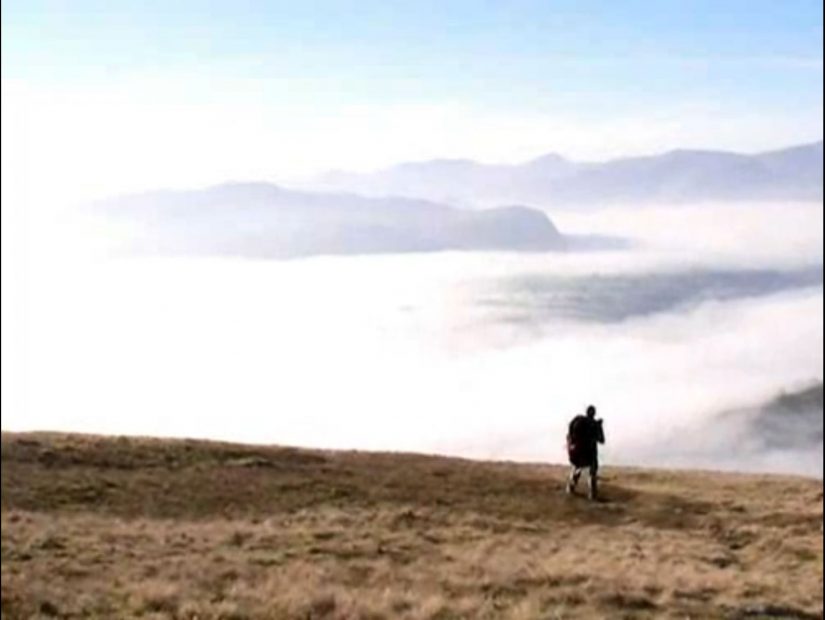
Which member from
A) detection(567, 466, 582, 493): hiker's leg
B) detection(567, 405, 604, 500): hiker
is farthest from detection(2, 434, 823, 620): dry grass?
detection(567, 405, 604, 500): hiker

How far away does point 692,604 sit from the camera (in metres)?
18.8

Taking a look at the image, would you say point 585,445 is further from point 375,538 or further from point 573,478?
point 375,538

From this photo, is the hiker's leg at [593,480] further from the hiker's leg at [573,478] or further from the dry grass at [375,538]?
the dry grass at [375,538]

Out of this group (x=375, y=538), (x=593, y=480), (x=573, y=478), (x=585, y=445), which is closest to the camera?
(x=375, y=538)

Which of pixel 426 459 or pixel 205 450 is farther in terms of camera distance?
pixel 426 459

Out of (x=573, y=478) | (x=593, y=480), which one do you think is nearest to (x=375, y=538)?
(x=593, y=480)

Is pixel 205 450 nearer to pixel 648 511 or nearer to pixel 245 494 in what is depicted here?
pixel 245 494

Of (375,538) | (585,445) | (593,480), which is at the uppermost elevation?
(585,445)

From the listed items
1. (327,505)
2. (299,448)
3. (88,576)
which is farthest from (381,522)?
(299,448)

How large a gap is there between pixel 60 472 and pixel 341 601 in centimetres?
1707

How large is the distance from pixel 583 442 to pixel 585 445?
0.27 feet

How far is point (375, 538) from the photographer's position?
964 inches

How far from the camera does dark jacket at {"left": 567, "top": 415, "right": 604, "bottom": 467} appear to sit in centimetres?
3098

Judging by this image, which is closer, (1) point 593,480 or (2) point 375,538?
(2) point 375,538
